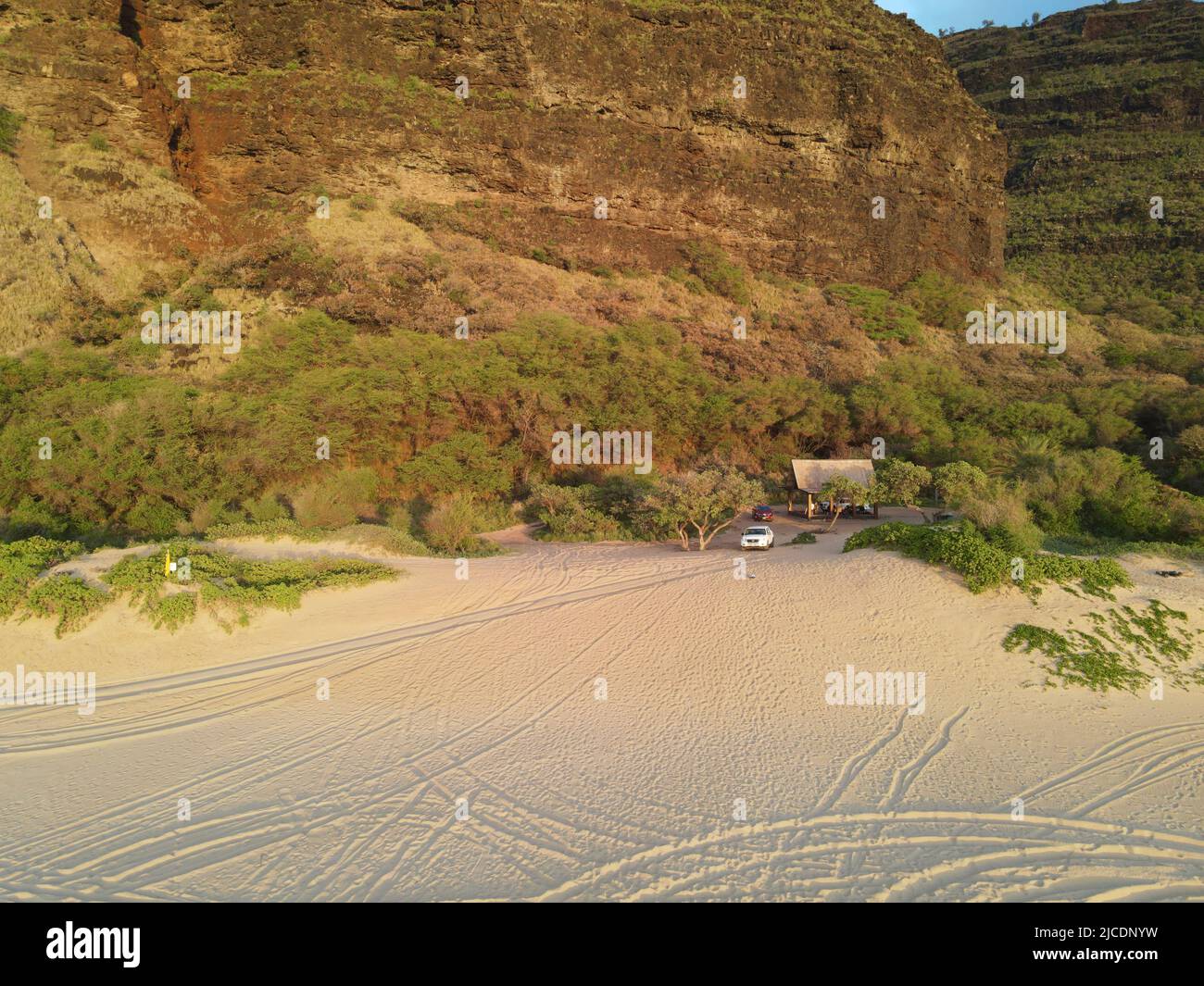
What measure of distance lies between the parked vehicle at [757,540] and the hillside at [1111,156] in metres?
46.5

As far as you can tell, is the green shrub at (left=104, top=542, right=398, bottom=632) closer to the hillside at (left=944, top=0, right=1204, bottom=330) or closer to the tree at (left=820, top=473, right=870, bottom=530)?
the tree at (left=820, top=473, right=870, bottom=530)

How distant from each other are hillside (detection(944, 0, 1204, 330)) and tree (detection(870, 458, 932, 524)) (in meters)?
39.0

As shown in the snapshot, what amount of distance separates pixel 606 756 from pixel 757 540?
35.5 feet

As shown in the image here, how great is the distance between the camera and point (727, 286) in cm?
3994

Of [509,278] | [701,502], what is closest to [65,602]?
[701,502]

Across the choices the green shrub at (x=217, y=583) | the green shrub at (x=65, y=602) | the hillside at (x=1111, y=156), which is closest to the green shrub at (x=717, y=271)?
the hillside at (x=1111, y=156)

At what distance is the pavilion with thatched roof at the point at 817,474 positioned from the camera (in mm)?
23688

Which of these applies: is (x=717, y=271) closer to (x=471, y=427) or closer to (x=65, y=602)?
(x=471, y=427)

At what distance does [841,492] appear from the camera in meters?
21.5

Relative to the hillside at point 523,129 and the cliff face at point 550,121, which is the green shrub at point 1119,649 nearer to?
the hillside at point 523,129

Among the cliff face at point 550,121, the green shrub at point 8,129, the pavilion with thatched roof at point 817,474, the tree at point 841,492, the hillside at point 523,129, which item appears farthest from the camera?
the cliff face at point 550,121

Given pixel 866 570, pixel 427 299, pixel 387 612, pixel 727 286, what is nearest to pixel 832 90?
pixel 727 286

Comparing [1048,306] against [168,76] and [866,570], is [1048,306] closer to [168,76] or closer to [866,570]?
[866,570]

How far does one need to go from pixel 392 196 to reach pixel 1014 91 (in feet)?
229
